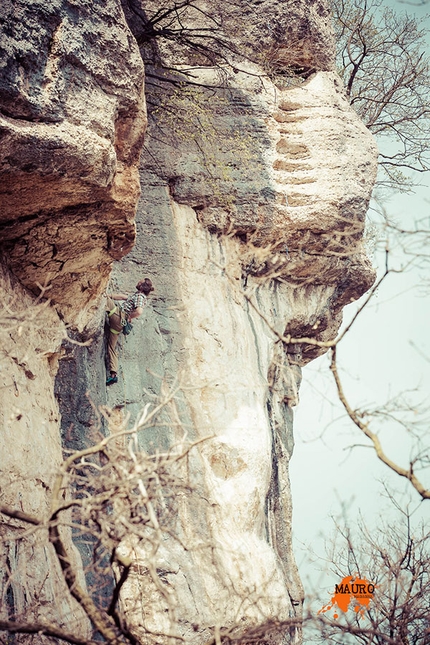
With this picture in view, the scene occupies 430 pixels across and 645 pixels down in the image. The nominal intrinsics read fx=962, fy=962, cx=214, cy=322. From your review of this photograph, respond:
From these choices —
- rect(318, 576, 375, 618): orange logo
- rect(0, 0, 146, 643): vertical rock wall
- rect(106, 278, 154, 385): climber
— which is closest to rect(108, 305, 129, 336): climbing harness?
rect(106, 278, 154, 385): climber

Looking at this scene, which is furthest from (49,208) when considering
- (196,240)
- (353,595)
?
(353,595)

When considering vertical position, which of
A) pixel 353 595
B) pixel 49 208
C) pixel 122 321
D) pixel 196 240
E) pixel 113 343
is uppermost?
pixel 196 240

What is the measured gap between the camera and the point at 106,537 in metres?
5.34

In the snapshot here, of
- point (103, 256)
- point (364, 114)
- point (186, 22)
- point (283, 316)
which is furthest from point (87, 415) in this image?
point (364, 114)

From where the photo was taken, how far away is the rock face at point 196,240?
7676mm

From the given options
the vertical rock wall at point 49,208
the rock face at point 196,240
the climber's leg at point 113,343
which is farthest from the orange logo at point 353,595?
the climber's leg at point 113,343

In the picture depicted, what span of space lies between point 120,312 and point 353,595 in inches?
149

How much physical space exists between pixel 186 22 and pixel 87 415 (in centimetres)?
542

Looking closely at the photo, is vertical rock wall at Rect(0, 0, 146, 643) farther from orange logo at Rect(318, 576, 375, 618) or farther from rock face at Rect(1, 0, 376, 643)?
orange logo at Rect(318, 576, 375, 618)

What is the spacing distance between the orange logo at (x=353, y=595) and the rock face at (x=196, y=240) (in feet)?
2.79

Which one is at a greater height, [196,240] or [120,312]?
[196,240]

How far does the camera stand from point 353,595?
30.8 feet

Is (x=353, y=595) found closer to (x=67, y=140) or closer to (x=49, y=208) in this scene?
(x=49, y=208)

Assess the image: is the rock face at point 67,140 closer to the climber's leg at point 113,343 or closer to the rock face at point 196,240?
the rock face at point 196,240
